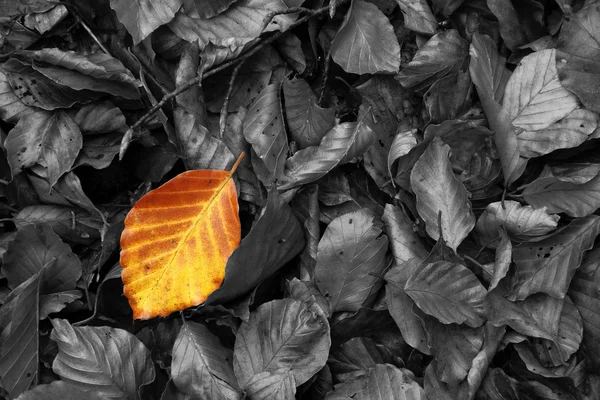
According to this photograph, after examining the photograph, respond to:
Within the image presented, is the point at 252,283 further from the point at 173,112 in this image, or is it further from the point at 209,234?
the point at 173,112

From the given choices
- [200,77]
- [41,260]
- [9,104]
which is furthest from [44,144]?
[200,77]

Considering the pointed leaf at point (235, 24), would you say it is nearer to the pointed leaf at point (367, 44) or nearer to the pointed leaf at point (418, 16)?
the pointed leaf at point (367, 44)

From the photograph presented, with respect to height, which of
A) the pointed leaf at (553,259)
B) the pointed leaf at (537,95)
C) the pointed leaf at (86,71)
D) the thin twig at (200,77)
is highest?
the pointed leaf at (86,71)

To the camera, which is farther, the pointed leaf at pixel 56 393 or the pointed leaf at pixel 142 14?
the pointed leaf at pixel 142 14

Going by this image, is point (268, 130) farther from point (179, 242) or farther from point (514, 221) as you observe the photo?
point (514, 221)

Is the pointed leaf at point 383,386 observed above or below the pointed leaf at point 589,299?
above

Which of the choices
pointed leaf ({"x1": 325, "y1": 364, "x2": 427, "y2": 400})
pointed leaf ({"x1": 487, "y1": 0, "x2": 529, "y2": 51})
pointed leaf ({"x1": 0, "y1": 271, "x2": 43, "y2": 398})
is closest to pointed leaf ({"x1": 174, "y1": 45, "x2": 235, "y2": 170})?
pointed leaf ({"x1": 0, "y1": 271, "x2": 43, "y2": 398})

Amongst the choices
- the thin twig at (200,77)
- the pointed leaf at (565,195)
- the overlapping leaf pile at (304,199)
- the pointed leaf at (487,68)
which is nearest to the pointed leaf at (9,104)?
the overlapping leaf pile at (304,199)
